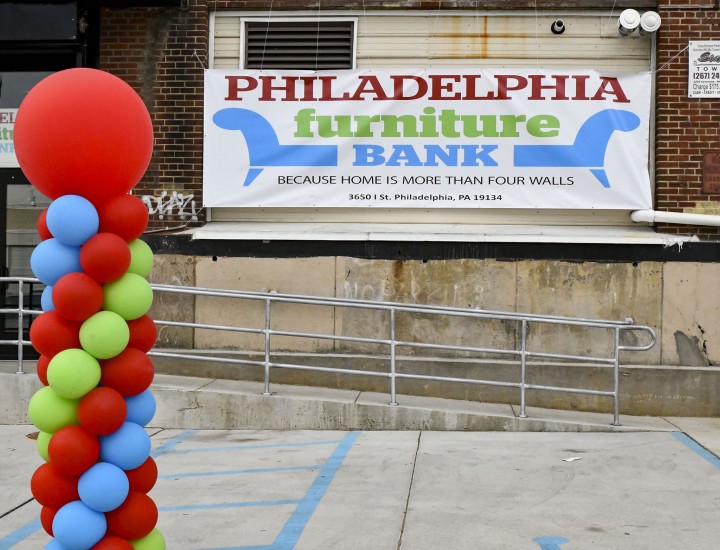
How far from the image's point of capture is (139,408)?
3.73 meters

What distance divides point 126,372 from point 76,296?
0.38m

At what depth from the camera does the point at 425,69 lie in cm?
1044

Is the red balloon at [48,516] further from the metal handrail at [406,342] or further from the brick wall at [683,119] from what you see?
the brick wall at [683,119]

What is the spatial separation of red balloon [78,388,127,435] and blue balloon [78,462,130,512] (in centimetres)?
15

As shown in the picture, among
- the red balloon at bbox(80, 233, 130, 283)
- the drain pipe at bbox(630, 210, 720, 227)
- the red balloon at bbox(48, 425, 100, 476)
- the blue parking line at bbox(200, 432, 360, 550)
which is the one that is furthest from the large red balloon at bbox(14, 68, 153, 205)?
the drain pipe at bbox(630, 210, 720, 227)

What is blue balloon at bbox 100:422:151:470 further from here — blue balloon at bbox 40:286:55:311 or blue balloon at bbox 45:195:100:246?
blue balloon at bbox 45:195:100:246

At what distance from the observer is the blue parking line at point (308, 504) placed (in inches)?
199

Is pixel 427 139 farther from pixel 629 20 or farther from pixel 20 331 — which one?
pixel 20 331

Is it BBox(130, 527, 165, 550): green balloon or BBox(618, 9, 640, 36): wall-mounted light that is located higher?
BBox(618, 9, 640, 36): wall-mounted light

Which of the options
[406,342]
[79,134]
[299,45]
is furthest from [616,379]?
[79,134]

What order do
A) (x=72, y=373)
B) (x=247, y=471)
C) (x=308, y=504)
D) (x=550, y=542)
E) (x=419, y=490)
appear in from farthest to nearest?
(x=247, y=471)
(x=419, y=490)
(x=308, y=504)
(x=550, y=542)
(x=72, y=373)

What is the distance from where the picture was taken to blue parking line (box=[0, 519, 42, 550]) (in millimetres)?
5082

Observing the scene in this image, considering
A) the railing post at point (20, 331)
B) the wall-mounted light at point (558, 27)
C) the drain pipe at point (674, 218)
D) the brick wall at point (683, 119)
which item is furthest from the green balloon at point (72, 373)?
the wall-mounted light at point (558, 27)

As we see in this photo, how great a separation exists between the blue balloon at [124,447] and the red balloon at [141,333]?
13.2 inches
